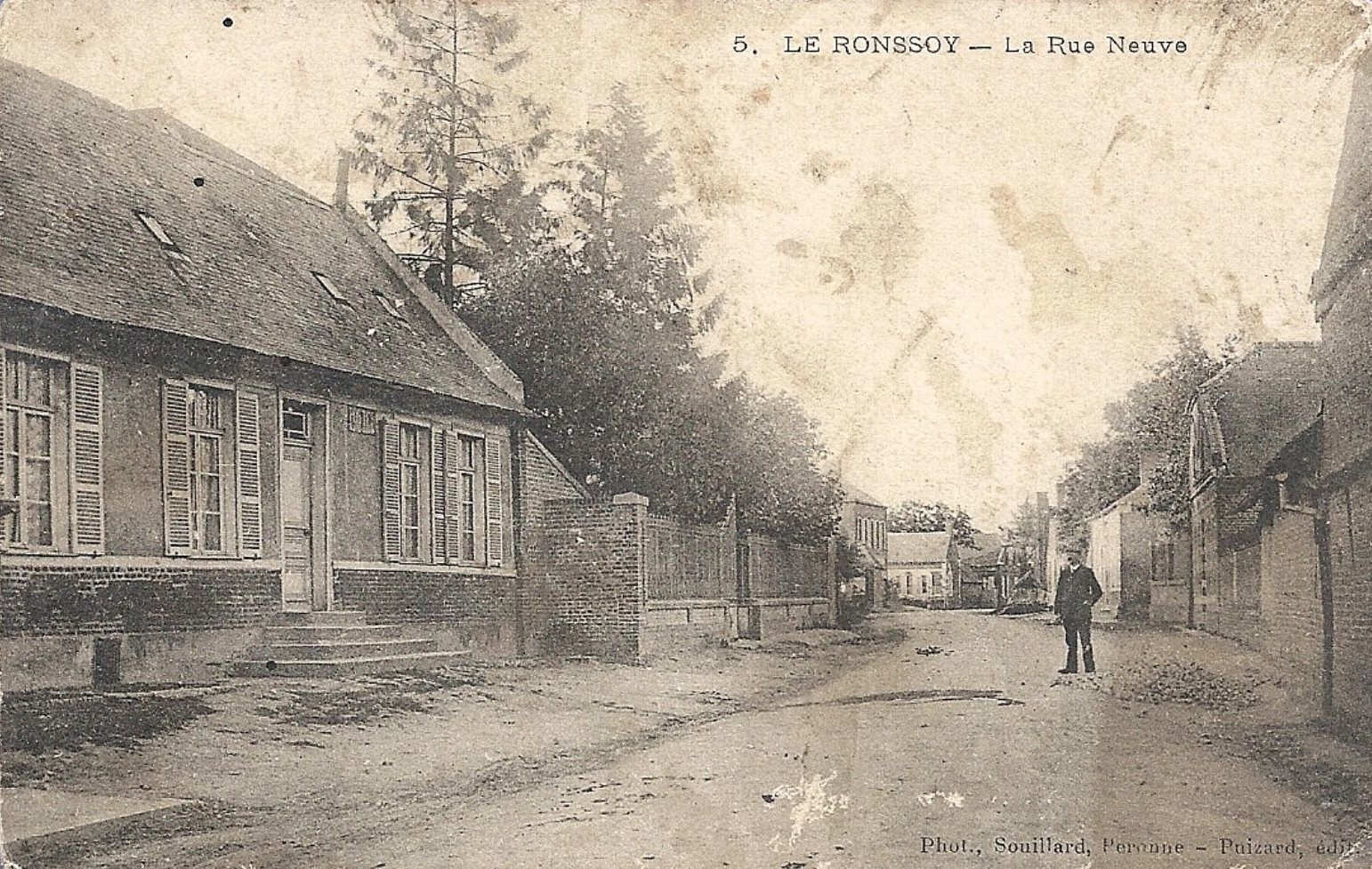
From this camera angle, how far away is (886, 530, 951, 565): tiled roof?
441 centimetres

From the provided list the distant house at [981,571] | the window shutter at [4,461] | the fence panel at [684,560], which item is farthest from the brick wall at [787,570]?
the window shutter at [4,461]

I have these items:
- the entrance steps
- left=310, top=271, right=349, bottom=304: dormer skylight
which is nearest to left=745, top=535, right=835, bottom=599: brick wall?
the entrance steps

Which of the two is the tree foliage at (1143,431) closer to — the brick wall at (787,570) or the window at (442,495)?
the brick wall at (787,570)

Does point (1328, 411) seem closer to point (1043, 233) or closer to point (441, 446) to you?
point (1043, 233)

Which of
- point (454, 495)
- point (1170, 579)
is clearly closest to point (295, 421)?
point (454, 495)

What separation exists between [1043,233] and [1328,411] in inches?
50.0

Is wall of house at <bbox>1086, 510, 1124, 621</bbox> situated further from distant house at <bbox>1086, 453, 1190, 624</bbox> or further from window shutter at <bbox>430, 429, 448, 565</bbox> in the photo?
window shutter at <bbox>430, 429, 448, 565</bbox>

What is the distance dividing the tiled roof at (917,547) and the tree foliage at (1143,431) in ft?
1.57

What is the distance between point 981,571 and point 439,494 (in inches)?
83.4

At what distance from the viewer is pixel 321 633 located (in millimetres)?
4312

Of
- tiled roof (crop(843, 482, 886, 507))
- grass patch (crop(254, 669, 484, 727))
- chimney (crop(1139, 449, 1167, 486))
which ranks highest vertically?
chimney (crop(1139, 449, 1167, 486))

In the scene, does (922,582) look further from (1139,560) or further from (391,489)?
(391,489)

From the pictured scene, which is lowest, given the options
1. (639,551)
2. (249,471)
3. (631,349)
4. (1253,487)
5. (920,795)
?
(920,795)

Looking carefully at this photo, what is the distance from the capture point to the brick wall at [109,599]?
152 inches
